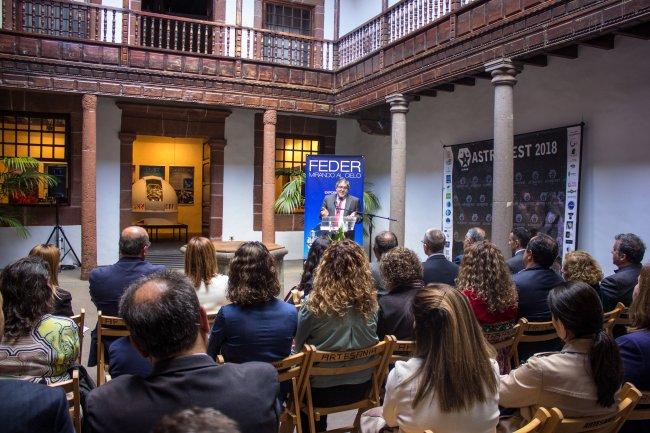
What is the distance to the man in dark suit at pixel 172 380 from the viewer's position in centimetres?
137

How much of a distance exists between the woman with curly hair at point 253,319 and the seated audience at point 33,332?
657 millimetres

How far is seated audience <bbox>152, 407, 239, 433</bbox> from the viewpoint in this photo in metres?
0.84

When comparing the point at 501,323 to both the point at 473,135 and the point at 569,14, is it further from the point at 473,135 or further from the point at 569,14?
the point at 473,135

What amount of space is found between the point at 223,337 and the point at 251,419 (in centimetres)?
118

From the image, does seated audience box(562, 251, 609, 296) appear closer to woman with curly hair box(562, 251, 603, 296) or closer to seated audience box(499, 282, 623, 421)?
woman with curly hair box(562, 251, 603, 296)

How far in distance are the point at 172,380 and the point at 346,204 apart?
309 inches

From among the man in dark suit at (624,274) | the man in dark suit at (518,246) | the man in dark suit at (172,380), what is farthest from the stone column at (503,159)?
the man in dark suit at (172,380)

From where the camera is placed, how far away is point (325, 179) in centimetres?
942

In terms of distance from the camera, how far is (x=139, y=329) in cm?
147

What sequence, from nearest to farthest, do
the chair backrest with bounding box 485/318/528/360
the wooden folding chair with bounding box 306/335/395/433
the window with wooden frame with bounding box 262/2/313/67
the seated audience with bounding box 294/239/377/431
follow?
the wooden folding chair with bounding box 306/335/395/433 < the seated audience with bounding box 294/239/377/431 < the chair backrest with bounding box 485/318/528/360 < the window with wooden frame with bounding box 262/2/313/67

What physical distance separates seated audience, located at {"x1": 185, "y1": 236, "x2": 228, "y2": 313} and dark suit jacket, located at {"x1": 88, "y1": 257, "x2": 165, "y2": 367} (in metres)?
0.21

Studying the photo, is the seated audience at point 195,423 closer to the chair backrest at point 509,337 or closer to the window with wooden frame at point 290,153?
the chair backrest at point 509,337

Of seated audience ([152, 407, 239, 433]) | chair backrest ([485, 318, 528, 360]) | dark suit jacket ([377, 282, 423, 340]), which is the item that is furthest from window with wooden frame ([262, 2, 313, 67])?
seated audience ([152, 407, 239, 433])

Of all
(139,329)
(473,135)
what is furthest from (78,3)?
(139,329)
